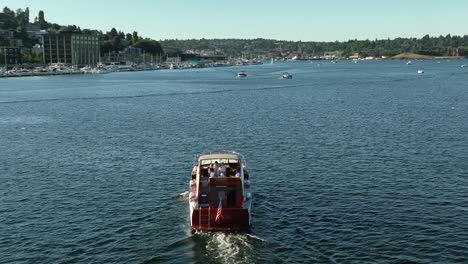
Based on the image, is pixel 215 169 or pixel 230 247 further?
pixel 215 169

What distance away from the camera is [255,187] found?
62781mm

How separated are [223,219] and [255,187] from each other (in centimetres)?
1635

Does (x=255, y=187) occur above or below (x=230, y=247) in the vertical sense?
above

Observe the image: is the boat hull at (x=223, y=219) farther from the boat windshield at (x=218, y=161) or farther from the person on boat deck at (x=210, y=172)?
the boat windshield at (x=218, y=161)

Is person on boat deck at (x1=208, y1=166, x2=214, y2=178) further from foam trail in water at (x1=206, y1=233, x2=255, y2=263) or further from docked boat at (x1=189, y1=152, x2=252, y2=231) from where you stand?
foam trail in water at (x1=206, y1=233, x2=255, y2=263)

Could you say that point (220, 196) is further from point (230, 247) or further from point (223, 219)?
point (230, 247)

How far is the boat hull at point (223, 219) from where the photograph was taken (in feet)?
154

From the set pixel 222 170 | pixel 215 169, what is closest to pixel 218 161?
pixel 215 169

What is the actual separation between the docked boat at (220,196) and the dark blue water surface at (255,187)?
4.08ft

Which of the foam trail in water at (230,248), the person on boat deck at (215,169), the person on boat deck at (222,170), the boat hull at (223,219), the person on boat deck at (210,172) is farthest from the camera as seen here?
the person on boat deck at (222,170)

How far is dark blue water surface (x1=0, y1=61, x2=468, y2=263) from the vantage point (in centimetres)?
4472

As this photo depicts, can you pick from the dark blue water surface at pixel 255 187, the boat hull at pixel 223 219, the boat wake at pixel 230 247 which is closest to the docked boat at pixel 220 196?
the boat hull at pixel 223 219

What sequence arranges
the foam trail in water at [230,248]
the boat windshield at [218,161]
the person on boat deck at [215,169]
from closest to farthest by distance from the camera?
the foam trail in water at [230,248], the person on boat deck at [215,169], the boat windshield at [218,161]

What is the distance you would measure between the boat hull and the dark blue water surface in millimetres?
774
